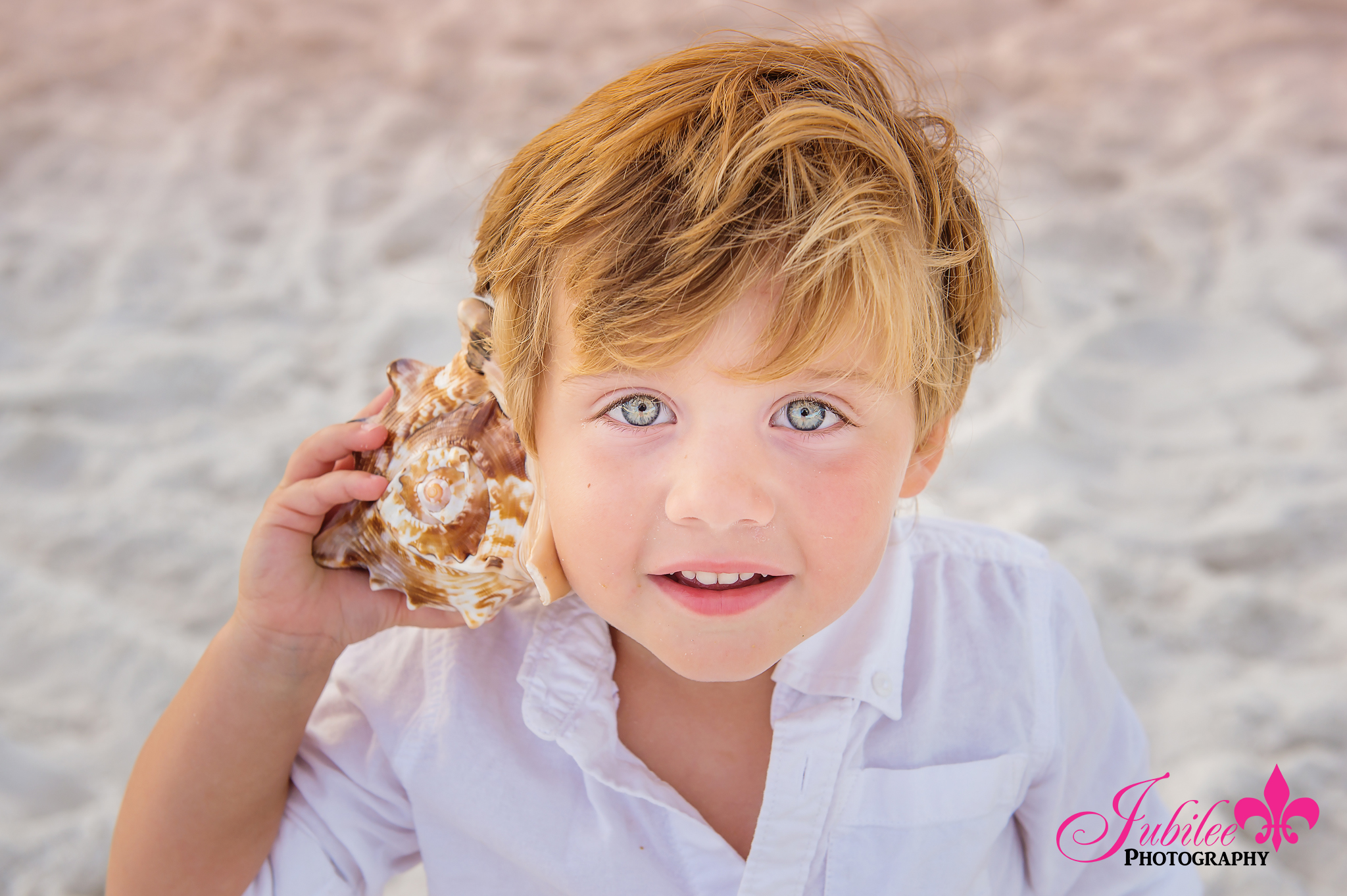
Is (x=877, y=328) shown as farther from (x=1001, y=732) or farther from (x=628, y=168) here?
(x=1001, y=732)

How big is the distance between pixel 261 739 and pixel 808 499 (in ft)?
2.46

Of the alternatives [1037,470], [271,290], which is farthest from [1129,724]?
[271,290]

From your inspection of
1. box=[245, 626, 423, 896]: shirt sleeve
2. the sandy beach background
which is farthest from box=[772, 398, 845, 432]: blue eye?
the sandy beach background

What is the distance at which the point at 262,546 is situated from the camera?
1.35 metres

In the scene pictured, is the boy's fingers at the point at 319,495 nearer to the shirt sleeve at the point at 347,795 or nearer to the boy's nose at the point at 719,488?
the shirt sleeve at the point at 347,795

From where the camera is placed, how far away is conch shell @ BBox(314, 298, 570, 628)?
4.09 feet

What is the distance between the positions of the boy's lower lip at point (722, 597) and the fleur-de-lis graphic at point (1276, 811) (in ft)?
3.82

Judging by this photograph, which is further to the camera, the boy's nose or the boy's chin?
the boy's chin

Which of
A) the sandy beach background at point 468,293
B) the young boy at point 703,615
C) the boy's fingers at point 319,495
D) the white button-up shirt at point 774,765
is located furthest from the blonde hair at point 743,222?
the sandy beach background at point 468,293

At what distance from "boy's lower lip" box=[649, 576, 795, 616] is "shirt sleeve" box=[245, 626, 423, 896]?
460 millimetres

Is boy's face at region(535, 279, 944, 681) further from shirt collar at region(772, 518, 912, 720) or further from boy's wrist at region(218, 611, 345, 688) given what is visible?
boy's wrist at region(218, 611, 345, 688)

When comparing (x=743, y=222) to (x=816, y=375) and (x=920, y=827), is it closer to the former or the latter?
(x=816, y=375)

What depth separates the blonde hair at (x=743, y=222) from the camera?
3.46 ft

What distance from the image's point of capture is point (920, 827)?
4.42 ft
